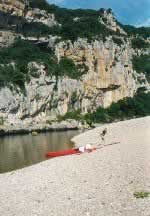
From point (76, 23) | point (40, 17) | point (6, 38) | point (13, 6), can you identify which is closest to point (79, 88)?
point (6, 38)

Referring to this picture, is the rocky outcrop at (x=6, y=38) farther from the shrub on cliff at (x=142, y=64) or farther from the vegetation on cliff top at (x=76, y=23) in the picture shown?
the shrub on cliff at (x=142, y=64)

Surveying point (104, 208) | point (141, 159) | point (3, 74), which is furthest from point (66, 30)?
point (104, 208)

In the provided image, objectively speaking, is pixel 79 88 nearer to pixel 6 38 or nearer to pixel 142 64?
pixel 6 38

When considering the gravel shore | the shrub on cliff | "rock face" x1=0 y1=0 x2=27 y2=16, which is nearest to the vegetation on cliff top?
"rock face" x1=0 y1=0 x2=27 y2=16

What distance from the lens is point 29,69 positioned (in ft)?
369

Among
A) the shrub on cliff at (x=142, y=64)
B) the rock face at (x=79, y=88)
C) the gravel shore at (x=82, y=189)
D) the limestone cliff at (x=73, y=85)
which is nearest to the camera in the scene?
the gravel shore at (x=82, y=189)

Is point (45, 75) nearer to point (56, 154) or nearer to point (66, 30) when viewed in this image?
point (66, 30)

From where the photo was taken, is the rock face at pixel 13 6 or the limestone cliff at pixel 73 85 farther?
the rock face at pixel 13 6

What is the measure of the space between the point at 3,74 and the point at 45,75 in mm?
11381

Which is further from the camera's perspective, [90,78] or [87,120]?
[90,78]

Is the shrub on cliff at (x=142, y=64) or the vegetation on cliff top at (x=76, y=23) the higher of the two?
the vegetation on cliff top at (x=76, y=23)

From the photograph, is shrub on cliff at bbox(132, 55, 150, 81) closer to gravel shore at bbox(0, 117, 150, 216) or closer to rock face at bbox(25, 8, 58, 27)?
rock face at bbox(25, 8, 58, 27)

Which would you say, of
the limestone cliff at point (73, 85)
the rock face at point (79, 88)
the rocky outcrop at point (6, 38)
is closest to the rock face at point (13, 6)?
the limestone cliff at point (73, 85)

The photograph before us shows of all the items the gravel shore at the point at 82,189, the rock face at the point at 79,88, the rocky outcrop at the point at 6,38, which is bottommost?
the gravel shore at the point at 82,189
